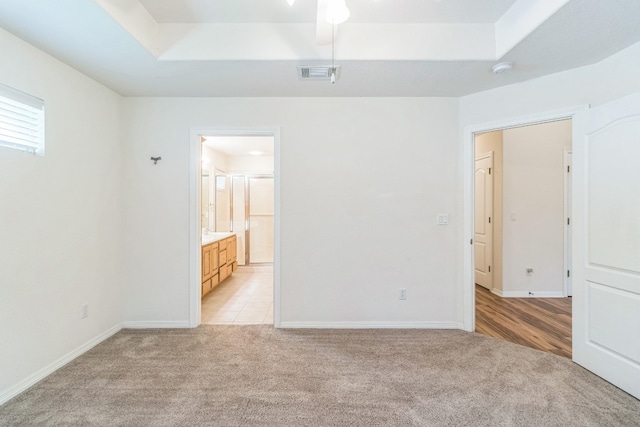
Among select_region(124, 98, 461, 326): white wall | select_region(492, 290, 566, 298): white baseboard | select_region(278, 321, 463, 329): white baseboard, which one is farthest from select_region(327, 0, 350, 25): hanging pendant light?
select_region(492, 290, 566, 298): white baseboard

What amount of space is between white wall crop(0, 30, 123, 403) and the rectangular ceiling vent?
1.93 metres

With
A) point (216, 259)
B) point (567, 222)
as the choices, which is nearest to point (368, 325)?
point (216, 259)

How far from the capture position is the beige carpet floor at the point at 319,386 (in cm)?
168

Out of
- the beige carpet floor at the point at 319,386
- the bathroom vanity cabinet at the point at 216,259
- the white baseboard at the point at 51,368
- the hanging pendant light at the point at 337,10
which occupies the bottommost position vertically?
the beige carpet floor at the point at 319,386

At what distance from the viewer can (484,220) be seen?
4.27 m

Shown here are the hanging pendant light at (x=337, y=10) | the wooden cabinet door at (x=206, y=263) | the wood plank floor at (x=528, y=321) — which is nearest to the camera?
the hanging pendant light at (x=337, y=10)

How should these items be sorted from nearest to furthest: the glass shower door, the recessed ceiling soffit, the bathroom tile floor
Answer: the recessed ceiling soffit, the bathroom tile floor, the glass shower door

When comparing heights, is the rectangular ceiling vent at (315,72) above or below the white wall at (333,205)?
above

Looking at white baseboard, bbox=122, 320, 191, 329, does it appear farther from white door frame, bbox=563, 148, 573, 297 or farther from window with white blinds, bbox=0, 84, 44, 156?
white door frame, bbox=563, 148, 573, 297

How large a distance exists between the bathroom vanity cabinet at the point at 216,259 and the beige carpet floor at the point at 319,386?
1.18m

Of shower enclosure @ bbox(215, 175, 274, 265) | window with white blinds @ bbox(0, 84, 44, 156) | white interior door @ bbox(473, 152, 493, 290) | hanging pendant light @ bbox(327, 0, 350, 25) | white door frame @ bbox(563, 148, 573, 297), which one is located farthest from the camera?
shower enclosure @ bbox(215, 175, 274, 265)

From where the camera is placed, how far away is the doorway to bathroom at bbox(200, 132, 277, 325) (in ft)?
12.9

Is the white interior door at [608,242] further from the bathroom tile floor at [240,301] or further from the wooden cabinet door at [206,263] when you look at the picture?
the wooden cabinet door at [206,263]

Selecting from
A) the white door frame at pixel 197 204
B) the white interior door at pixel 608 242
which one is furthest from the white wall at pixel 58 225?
the white interior door at pixel 608 242
